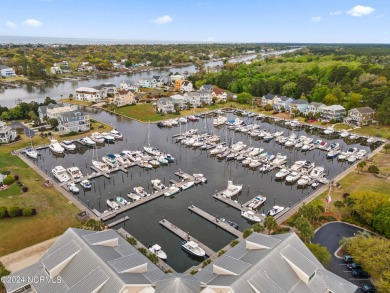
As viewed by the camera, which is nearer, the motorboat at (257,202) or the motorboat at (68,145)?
the motorboat at (257,202)

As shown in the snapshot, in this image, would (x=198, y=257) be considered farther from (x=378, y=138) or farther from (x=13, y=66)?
(x=13, y=66)

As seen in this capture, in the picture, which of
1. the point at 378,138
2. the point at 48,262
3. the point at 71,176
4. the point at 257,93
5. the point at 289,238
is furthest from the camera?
the point at 257,93

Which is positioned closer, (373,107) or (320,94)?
(373,107)

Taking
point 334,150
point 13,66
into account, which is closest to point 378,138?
point 334,150

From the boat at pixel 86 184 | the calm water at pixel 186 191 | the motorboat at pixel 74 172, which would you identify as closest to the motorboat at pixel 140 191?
the calm water at pixel 186 191

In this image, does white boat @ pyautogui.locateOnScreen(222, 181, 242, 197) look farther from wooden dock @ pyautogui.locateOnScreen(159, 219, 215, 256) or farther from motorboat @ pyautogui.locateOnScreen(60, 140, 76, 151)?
motorboat @ pyautogui.locateOnScreen(60, 140, 76, 151)

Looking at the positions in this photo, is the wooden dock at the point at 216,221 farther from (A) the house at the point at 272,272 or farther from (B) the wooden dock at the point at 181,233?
(A) the house at the point at 272,272
